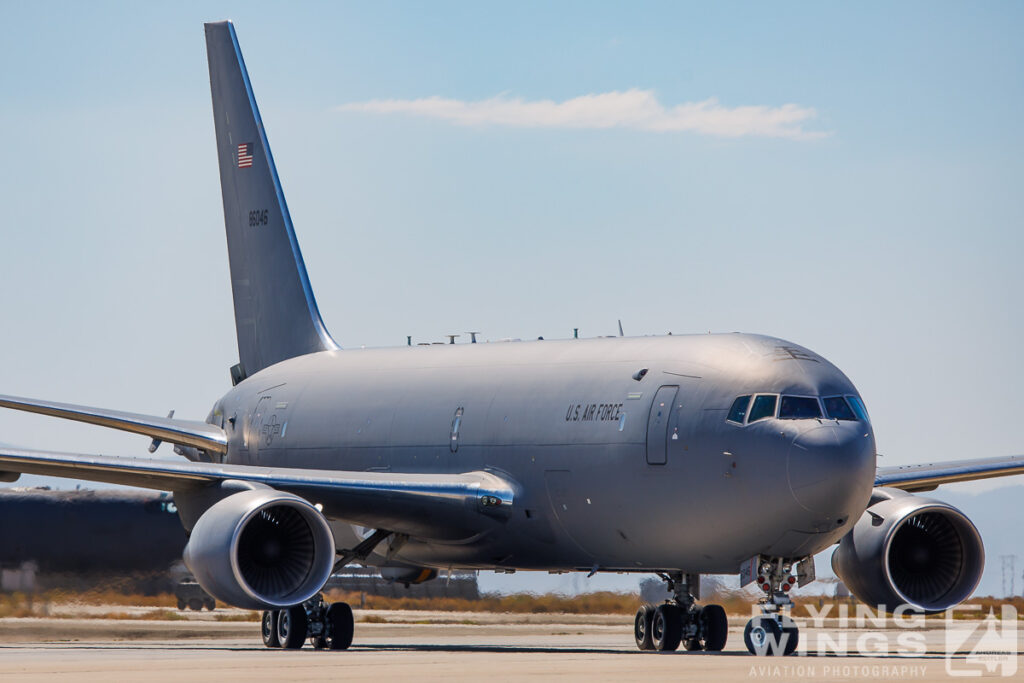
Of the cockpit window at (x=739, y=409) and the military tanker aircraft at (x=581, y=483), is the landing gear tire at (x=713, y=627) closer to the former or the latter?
the military tanker aircraft at (x=581, y=483)

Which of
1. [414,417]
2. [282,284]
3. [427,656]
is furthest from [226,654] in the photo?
[282,284]

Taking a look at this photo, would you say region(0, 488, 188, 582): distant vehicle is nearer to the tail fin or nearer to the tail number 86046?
the tail fin

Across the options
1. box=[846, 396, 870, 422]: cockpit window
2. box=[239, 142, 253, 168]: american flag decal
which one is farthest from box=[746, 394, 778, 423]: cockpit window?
box=[239, 142, 253, 168]: american flag decal

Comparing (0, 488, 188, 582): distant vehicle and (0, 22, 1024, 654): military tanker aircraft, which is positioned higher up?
(0, 22, 1024, 654): military tanker aircraft

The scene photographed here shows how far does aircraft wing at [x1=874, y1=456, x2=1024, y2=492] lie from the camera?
25.3 meters

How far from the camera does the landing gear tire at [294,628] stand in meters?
24.2

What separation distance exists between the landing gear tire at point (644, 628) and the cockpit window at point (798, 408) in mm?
3860

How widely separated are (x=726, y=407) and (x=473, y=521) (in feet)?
15.9

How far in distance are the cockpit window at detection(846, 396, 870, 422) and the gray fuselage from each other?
14 cm

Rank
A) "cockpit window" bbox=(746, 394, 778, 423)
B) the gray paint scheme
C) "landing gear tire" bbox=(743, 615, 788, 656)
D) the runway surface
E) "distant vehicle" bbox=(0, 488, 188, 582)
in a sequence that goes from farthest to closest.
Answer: "distant vehicle" bbox=(0, 488, 188, 582), "cockpit window" bbox=(746, 394, 778, 423), the gray paint scheme, "landing gear tire" bbox=(743, 615, 788, 656), the runway surface

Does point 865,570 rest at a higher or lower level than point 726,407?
lower

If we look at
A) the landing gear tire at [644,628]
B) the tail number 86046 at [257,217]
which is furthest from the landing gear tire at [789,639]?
the tail number 86046 at [257,217]

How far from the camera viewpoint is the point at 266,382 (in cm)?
3094

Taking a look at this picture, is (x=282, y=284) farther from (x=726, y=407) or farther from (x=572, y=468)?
(x=726, y=407)
